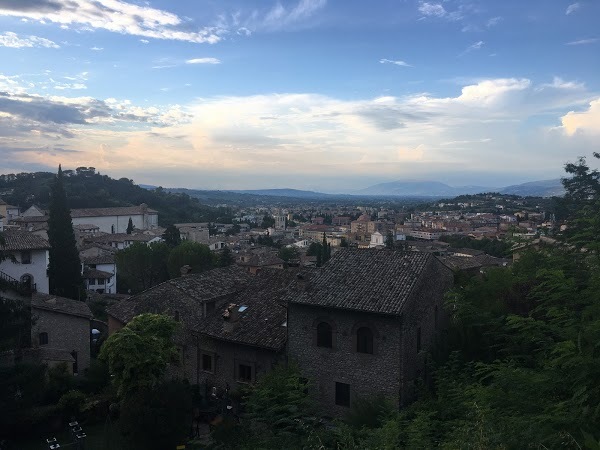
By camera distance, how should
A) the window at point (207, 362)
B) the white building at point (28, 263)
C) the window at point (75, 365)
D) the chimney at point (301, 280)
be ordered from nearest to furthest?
the chimney at point (301, 280)
the window at point (207, 362)
the window at point (75, 365)
the white building at point (28, 263)

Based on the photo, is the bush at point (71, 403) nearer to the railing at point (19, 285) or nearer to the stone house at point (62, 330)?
the stone house at point (62, 330)

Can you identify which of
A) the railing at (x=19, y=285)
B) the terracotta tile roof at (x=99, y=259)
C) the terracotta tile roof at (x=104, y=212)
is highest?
the terracotta tile roof at (x=104, y=212)

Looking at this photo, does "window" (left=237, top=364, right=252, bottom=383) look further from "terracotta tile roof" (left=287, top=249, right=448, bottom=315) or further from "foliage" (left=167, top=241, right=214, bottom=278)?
"foliage" (left=167, top=241, right=214, bottom=278)

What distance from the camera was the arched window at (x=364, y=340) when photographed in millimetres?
18641

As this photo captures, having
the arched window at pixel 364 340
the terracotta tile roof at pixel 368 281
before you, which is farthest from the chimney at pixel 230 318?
the arched window at pixel 364 340

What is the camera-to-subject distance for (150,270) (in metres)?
51.9

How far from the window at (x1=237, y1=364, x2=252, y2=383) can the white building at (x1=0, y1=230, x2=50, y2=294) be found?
15370mm

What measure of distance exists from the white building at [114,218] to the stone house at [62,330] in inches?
3218

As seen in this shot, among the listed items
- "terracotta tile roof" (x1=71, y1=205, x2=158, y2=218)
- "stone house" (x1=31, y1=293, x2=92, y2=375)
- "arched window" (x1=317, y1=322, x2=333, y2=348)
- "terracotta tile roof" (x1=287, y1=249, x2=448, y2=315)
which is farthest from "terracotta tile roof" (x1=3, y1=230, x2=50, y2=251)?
"terracotta tile roof" (x1=71, y1=205, x2=158, y2=218)

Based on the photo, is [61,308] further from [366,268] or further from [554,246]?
[554,246]

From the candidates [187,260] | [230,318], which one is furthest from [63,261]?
[230,318]

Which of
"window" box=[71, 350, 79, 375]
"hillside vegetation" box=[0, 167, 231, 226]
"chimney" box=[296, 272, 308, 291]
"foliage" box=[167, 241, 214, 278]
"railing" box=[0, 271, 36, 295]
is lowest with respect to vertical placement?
"window" box=[71, 350, 79, 375]

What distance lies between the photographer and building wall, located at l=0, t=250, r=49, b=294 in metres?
30.4

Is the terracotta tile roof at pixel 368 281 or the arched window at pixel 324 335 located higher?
the terracotta tile roof at pixel 368 281
